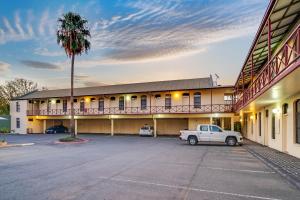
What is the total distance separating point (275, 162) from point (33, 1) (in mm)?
21689

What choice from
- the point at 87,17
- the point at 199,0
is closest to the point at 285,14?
the point at 199,0

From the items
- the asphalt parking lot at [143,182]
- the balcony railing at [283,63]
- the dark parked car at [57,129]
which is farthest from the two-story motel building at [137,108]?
the asphalt parking lot at [143,182]

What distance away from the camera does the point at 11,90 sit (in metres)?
58.6

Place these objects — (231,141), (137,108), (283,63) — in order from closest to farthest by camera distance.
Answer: (283,63)
(231,141)
(137,108)

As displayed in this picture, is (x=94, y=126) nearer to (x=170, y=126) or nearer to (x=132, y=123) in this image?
(x=132, y=123)

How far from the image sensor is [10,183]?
7586 mm

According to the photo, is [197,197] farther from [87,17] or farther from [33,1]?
[87,17]

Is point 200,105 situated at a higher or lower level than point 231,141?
higher

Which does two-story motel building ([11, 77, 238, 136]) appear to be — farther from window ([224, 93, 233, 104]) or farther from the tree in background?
the tree in background

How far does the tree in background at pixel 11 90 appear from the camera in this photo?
188 ft

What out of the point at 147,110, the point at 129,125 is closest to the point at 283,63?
the point at 147,110

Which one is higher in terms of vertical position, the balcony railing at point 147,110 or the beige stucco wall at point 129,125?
the balcony railing at point 147,110

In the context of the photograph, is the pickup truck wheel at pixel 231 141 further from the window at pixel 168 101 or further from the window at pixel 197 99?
the window at pixel 168 101

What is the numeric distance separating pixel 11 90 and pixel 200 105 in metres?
50.1
